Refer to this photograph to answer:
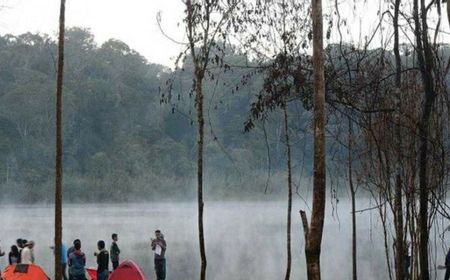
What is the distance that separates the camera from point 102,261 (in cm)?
2045

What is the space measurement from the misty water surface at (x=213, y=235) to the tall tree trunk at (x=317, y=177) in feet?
15.7

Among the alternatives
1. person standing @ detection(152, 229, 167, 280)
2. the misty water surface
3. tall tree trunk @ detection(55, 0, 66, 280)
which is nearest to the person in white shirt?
tall tree trunk @ detection(55, 0, 66, 280)

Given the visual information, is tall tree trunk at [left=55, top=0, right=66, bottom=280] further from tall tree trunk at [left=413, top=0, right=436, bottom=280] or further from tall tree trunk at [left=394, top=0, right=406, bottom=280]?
tall tree trunk at [left=413, top=0, right=436, bottom=280]

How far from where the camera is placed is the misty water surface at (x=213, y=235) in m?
34.7

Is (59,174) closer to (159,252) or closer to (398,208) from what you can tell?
(159,252)

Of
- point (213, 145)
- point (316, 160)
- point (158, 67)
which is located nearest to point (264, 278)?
point (316, 160)

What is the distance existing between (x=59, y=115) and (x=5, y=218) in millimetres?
53175

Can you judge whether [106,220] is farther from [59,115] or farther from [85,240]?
[59,115]

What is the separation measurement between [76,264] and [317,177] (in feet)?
30.4

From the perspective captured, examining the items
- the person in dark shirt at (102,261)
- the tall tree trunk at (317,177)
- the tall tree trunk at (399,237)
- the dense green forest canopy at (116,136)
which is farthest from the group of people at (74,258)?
the dense green forest canopy at (116,136)

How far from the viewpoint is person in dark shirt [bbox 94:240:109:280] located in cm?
2034

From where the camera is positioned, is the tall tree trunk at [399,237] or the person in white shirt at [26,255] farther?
the person in white shirt at [26,255]

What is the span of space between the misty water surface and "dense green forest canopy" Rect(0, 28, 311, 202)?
2.50 meters

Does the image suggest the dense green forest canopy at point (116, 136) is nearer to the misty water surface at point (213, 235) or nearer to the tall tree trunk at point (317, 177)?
the misty water surface at point (213, 235)
